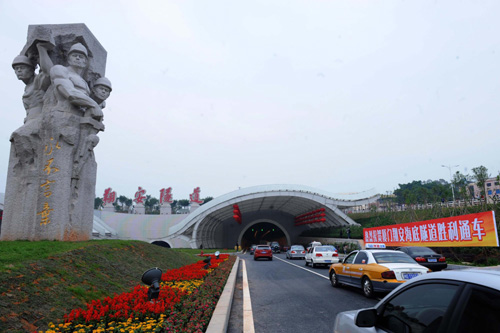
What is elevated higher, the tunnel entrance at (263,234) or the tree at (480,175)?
the tree at (480,175)

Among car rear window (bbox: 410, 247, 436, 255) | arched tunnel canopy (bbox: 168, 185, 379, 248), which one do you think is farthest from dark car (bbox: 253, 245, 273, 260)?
arched tunnel canopy (bbox: 168, 185, 379, 248)

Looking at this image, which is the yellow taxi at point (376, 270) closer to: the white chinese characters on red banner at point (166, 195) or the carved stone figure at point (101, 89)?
the carved stone figure at point (101, 89)

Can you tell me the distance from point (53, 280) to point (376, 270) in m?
7.72

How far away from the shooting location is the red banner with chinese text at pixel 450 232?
15.0m

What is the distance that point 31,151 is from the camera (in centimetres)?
1230

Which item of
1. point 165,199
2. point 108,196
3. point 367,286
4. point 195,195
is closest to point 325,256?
point 367,286

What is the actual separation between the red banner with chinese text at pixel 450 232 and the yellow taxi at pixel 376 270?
27.9 ft

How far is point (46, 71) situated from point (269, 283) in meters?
12.6

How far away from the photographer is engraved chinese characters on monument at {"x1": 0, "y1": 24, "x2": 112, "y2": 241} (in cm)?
1168

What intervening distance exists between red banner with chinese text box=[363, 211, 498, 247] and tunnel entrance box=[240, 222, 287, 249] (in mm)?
49966

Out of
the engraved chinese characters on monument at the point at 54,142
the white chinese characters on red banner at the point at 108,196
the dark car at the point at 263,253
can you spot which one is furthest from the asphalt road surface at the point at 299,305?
the white chinese characters on red banner at the point at 108,196

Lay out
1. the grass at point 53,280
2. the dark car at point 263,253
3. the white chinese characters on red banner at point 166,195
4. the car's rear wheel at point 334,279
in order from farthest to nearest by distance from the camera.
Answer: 1. the white chinese characters on red banner at point 166,195
2. the dark car at point 263,253
3. the car's rear wheel at point 334,279
4. the grass at point 53,280

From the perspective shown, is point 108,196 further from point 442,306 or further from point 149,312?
point 442,306

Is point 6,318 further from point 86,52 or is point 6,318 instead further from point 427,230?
point 427,230
